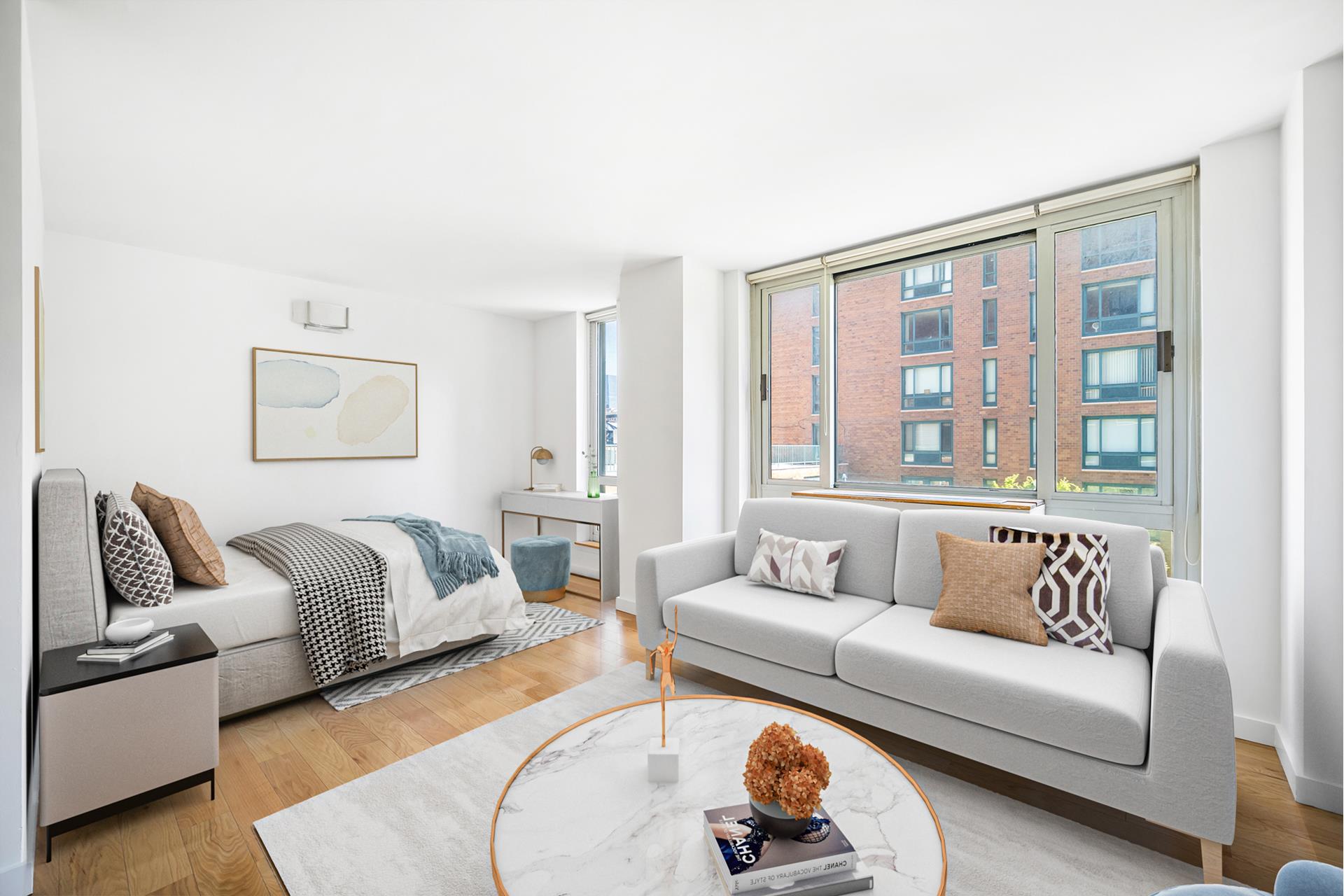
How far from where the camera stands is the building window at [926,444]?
3594 millimetres

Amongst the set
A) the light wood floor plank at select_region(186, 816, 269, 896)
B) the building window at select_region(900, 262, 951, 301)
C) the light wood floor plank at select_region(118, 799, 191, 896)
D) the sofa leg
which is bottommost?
the light wood floor plank at select_region(186, 816, 269, 896)

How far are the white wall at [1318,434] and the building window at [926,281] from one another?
156 centimetres

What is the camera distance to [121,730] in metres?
1.92

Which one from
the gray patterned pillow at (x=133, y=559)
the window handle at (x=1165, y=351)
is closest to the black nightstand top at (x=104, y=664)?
the gray patterned pillow at (x=133, y=559)

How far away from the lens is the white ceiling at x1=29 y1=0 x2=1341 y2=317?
177 centimetres

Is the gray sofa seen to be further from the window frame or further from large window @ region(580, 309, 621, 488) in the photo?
large window @ region(580, 309, 621, 488)

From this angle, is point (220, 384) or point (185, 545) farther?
point (220, 384)

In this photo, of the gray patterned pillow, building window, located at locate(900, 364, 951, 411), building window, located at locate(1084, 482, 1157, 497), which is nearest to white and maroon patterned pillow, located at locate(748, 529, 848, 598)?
building window, located at locate(900, 364, 951, 411)

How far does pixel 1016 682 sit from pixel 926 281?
251cm

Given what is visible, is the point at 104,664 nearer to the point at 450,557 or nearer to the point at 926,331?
the point at 450,557

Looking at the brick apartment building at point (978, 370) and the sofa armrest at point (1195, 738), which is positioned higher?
the brick apartment building at point (978, 370)

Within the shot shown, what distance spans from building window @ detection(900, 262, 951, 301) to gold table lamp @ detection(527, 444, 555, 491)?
3327 millimetres

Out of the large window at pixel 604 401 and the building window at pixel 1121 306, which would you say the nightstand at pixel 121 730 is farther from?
the building window at pixel 1121 306

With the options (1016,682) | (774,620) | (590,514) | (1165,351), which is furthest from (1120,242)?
(590,514)
